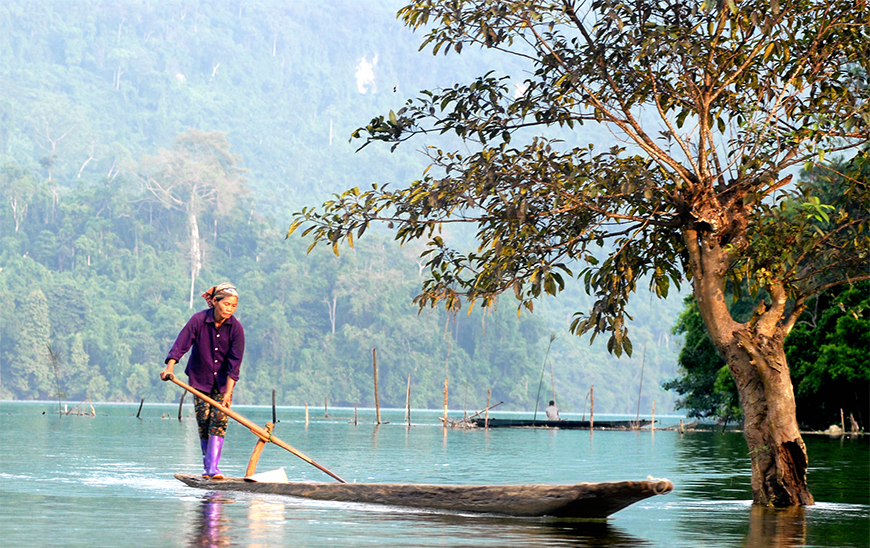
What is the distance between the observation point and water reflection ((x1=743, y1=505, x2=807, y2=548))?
8984 millimetres

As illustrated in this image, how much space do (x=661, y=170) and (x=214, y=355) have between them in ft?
18.2

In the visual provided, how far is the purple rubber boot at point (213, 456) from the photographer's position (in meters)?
12.6


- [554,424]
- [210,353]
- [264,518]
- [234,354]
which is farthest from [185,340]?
[554,424]

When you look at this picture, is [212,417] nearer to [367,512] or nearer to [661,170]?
[367,512]

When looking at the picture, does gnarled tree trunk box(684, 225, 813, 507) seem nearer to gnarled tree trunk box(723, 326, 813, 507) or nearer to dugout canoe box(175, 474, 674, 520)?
gnarled tree trunk box(723, 326, 813, 507)

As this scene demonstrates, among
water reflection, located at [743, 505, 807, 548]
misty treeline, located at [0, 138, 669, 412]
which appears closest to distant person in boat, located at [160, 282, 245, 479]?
water reflection, located at [743, 505, 807, 548]

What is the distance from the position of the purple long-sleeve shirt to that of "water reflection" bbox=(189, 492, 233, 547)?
1.38 metres

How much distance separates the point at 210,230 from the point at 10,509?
123 meters

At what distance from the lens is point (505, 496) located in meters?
10.4

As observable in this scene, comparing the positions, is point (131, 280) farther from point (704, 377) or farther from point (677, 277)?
point (677, 277)

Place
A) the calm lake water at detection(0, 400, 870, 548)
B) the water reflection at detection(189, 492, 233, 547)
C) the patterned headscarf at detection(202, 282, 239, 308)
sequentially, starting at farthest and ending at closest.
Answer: the patterned headscarf at detection(202, 282, 239, 308), the calm lake water at detection(0, 400, 870, 548), the water reflection at detection(189, 492, 233, 547)

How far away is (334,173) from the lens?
191 meters

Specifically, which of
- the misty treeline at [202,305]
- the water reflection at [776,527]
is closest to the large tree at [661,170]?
the water reflection at [776,527]

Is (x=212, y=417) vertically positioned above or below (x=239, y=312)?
below
